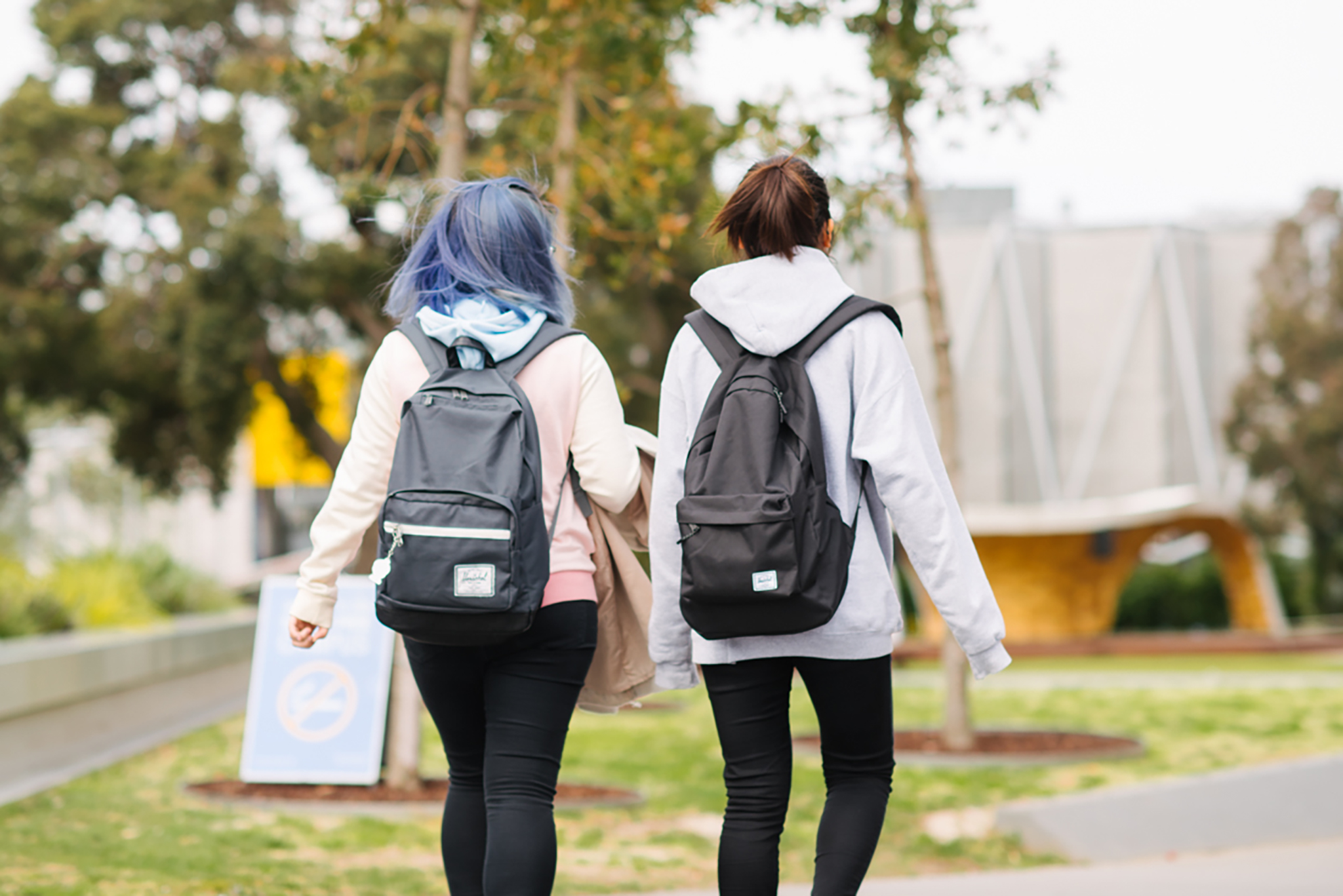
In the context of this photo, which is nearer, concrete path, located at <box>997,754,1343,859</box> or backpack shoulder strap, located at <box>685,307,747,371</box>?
backpack shoulder strap, located at <box>685,307,747,371</box>

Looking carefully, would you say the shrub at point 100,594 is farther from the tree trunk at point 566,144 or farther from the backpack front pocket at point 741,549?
the backpack front pocket at point 741,549

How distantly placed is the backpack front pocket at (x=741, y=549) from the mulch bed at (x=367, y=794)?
373 centimetres

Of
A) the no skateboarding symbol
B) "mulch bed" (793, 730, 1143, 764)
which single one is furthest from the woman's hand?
"mulch bed" (793, 730, 1143, 764)

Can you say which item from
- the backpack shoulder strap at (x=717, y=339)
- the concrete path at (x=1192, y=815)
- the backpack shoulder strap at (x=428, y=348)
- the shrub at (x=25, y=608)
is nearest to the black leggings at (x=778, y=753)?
the backpack shoulder strap at (x=717, y=339)

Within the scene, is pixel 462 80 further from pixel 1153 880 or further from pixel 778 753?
pixel 778 753

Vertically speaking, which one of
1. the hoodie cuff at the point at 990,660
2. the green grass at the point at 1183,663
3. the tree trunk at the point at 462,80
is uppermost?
the tree trunk at the point at 462,80

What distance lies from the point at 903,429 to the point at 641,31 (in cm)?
557

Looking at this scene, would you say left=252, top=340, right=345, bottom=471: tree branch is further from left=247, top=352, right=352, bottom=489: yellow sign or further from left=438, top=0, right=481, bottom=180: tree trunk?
left=438, top=0, right=481, bottom=180: tree trunk

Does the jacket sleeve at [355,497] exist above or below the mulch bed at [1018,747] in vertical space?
above

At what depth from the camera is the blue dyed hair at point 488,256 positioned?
10.0 ft

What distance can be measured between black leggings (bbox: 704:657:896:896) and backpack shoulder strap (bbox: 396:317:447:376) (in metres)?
0.86

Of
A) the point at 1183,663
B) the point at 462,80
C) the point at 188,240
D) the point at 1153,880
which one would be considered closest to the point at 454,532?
the point at 1153,880

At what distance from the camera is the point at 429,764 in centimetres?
806

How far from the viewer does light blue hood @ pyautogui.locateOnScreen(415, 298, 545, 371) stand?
293 centimetres
